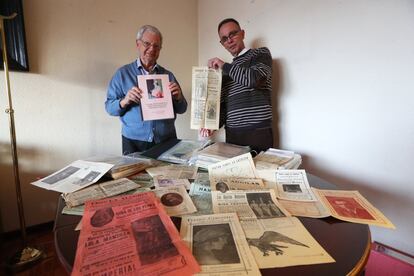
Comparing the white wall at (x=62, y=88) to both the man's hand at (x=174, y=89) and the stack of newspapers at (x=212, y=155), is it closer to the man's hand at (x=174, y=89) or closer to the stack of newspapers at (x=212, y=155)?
the man's hand at (x=174, y=89)

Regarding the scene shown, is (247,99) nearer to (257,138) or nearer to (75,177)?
(257,138)

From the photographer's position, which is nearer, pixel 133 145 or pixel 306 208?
pixel 306 208

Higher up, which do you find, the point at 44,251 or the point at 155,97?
the point at 155,97

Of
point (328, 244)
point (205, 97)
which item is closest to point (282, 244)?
point (328, 244)

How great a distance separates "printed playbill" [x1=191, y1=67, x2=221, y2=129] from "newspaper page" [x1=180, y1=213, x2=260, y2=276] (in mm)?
811

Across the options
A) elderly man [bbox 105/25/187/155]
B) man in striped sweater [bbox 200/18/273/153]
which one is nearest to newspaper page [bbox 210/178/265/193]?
man in striped sweater [bbox 200/18/273/153]

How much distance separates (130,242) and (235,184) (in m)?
0.38

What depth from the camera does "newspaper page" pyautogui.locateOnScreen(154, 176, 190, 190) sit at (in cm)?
75

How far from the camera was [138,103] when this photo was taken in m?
1.31

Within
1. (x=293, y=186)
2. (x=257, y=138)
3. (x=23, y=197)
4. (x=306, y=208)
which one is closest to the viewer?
(x=306, y=208)

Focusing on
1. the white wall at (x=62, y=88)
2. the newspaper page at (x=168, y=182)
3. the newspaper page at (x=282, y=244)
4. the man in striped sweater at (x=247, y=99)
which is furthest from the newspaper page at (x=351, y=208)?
the white wall at (x=62, y=88)

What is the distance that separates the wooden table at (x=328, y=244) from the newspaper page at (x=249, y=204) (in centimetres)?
7

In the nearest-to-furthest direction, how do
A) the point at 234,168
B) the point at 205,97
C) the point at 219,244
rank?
the point at 219,244 → the point at 234,168 → the point at 205,97

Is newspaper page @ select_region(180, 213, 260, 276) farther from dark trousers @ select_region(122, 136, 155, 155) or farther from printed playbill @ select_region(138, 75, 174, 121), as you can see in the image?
dark trousers @ select_region(122, 136, 155, 155)
